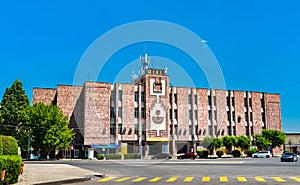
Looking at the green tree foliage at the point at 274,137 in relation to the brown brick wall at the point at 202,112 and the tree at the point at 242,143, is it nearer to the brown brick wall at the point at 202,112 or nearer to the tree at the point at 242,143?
the tree at the point at 242,143

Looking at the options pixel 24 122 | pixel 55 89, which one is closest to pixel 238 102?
pixel 55 89

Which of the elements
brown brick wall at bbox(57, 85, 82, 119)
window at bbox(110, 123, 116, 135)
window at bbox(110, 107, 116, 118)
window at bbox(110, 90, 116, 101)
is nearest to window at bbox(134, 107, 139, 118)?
window at bbox(110, 107, 116, 118)

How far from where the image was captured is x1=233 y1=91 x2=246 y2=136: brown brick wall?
7850 cm

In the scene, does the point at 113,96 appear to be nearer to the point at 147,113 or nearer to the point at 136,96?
the point at 136,96

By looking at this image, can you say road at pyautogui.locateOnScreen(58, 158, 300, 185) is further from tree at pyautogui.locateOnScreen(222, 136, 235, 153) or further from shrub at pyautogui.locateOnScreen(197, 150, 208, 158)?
tree at pyautogui.locateOnScreen(222, 136, 235, 153)

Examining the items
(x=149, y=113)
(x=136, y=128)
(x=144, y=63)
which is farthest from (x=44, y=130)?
(x=149, y=113)

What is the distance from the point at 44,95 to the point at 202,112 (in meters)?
32.8

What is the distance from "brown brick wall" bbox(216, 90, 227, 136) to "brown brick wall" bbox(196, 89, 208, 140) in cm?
335

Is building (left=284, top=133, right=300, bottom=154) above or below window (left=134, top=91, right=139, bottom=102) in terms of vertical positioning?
below

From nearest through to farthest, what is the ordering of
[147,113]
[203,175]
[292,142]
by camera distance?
[203,175] → [147,113] → [292,142]

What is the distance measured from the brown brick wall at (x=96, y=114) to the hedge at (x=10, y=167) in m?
48.3

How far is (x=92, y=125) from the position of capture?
64125mm

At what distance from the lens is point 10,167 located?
1453 centimetres

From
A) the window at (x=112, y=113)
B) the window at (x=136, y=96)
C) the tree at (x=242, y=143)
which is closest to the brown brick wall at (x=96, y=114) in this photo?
the window at (x=112, y=113)
